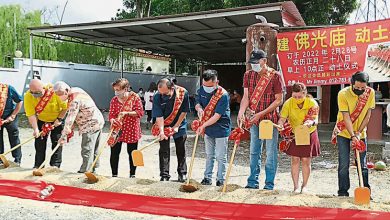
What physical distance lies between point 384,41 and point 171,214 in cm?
522

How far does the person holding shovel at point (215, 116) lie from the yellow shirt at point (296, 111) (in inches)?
27.0

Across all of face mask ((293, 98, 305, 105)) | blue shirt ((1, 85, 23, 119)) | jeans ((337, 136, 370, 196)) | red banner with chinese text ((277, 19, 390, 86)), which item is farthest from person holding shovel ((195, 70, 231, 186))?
red banner with chinese text ((277, 19, 390, 86))

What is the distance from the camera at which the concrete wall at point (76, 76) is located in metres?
15.8

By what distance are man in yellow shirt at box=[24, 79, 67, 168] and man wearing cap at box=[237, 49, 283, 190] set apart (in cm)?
247

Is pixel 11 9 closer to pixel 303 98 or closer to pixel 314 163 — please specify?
pixel 314 163

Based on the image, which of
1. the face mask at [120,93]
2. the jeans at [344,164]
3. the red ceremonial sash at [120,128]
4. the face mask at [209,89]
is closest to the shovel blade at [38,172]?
Result: the red ceremonial sash at [120,128]

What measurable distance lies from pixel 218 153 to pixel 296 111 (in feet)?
3.29

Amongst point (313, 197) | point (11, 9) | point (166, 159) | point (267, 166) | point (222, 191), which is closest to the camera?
point (313, 197)

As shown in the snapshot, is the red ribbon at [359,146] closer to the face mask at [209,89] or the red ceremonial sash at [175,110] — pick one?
the face mask at [209,89]

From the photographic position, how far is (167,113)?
16.2ft

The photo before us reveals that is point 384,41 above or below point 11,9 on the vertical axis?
below

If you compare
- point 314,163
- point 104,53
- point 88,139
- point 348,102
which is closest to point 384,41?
point 314,163

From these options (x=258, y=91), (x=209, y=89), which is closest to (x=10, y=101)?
(x=209, y=89)

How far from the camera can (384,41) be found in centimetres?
715
